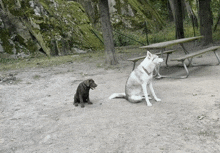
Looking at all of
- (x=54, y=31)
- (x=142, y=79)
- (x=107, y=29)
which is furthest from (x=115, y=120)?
(x=54, y=31)

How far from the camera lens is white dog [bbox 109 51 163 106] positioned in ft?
15.5

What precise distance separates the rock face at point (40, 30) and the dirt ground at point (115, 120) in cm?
733

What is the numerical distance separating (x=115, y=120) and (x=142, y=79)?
110 cm

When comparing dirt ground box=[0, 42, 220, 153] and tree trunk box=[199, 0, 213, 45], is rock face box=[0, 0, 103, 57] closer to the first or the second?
tree trunk box=[199, 0, 213, 45]

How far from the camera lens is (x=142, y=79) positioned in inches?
186

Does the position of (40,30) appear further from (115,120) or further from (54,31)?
(115,120)

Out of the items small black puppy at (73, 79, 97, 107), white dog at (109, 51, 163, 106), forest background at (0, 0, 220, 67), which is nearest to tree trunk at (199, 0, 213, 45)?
forest background at (0, 0, 220, 67)

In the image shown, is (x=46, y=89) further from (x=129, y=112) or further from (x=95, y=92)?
(x=129, y=112)

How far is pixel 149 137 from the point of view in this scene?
10.9ft

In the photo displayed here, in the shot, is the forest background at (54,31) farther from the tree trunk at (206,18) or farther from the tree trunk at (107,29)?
the tree trunk at (107,29)

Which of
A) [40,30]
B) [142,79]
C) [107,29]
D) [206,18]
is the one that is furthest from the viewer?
[40,30]

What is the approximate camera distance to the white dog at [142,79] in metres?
4.73

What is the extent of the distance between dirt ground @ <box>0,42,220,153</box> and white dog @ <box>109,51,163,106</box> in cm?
17

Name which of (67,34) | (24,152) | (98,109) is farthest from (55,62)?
(24,152)
